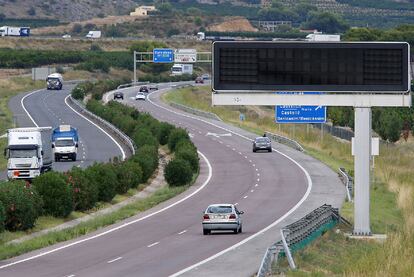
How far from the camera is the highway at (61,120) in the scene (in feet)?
312

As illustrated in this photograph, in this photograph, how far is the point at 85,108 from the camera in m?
142

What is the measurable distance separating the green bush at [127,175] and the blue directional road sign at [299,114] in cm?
2566

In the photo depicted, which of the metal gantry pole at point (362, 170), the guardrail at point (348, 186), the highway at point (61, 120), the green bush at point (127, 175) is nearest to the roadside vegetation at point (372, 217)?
the metal gantry pole at point (362, 170)

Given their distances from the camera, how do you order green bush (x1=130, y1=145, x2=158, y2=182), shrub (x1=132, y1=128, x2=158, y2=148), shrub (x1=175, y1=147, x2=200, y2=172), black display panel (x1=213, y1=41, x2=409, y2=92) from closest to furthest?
black display panel (x1=213, y1=41, x2=409, y2=92) → green bush (x1=130, y1=145, x2=158, y2=182) → shrub (x1=175, y1=147, x2=200, y2=172) → shrub (x1=132, y1=128, x2=158, y2=148)

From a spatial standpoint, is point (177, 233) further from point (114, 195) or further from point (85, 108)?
point (85, 108)

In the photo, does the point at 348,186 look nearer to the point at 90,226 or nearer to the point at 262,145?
the point at 90,226

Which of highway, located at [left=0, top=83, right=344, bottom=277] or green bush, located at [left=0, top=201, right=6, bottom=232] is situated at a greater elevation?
green bush, located at [left=0, top=201, right=6, bottom=232]

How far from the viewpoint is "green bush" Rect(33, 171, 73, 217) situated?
57438mm

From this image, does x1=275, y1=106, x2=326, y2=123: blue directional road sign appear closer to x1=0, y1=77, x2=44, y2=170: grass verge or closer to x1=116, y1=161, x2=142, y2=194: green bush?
x1=116, y1=161, x2=142, y2=194: green bush

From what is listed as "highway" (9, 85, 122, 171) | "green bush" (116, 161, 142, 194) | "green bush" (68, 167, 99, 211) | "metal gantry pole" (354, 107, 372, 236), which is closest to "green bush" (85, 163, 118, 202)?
"green bush" (68, 167, 99, 211)

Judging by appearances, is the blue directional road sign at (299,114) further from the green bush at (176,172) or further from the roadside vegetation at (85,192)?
the green bush at (176,172)

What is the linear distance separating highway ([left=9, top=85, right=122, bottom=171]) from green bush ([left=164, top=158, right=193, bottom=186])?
421 inches

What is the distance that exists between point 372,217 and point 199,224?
9396 millimetres

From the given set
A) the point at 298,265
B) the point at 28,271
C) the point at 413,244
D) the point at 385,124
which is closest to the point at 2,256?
the point at 28,271
